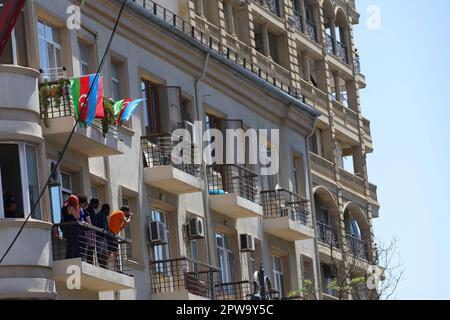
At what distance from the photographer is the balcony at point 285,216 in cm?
4641

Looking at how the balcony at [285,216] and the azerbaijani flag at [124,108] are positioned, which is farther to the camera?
the balcony at [285,216]

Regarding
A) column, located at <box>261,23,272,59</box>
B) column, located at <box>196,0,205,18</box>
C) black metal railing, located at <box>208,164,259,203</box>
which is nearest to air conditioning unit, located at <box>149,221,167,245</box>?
black metal railing, located at <box>208,164,259,203</box>

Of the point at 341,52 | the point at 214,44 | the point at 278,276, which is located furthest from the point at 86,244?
the point at 341,52

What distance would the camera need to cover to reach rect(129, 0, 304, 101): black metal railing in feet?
139

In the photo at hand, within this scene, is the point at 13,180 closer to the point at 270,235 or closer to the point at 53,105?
the point at 53,105

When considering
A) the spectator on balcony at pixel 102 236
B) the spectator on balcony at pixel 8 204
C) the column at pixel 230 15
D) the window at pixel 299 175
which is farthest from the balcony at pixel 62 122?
the window at pixel 299 175

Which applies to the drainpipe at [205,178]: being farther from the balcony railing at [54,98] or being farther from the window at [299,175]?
the balcony railing at [54,98]

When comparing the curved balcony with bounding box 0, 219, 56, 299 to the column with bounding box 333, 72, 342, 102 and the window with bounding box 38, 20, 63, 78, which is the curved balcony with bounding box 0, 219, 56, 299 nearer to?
the window with bounding box 38, 20, 63, 78

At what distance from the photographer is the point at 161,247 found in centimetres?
3991

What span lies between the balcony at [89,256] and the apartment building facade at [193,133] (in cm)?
5

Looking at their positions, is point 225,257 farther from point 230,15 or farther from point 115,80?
point 230,15

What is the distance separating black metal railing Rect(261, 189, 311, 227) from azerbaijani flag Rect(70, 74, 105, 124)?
12.7 m

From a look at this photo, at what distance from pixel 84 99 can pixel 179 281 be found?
22.5 ft

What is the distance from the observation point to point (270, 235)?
4700 centimetres
